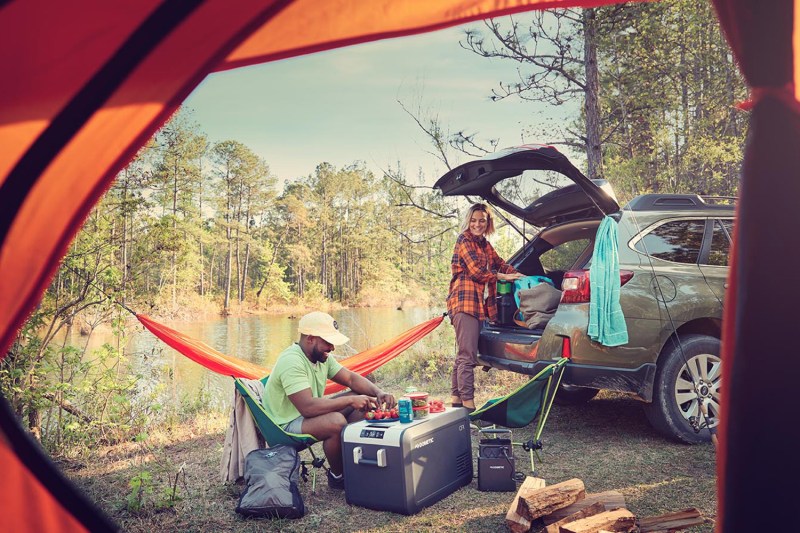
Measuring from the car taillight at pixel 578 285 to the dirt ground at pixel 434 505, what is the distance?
0.92 m

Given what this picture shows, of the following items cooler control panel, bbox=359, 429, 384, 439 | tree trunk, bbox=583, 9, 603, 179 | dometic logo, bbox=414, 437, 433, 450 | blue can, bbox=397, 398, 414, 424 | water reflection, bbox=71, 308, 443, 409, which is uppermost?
tree trunk, bbox=583, 9, 603, 179

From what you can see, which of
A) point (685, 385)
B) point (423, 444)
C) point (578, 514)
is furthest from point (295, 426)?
point (685, 385)

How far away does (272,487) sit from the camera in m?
2.99

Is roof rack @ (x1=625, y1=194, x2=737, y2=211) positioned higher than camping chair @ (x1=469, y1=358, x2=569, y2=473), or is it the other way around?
roof rack @ (x1=625, y1=194, x2=737, y2=211)

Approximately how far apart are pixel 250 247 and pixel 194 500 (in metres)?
28.8

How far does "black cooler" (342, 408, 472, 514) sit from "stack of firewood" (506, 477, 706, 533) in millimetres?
437

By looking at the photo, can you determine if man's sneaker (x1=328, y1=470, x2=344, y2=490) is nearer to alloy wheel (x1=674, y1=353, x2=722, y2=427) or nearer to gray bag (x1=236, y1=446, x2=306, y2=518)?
gray bag (x1=236, y1=446, x2=306, y2=518)

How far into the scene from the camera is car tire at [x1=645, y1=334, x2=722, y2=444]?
12.4ft

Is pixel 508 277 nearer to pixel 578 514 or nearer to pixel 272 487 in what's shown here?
pixel 578 514

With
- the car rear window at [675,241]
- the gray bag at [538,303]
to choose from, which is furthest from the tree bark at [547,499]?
the car rear window at [675,241]

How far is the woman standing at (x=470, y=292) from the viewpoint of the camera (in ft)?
14.8

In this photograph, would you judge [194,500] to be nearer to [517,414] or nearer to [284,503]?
[284,503]

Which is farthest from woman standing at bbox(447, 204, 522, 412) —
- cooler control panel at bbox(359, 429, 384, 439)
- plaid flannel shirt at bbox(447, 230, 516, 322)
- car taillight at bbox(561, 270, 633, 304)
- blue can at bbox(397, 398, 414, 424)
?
cooler control panel at bbox(359, 429, 384, 439)

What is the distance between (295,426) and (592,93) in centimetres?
576
